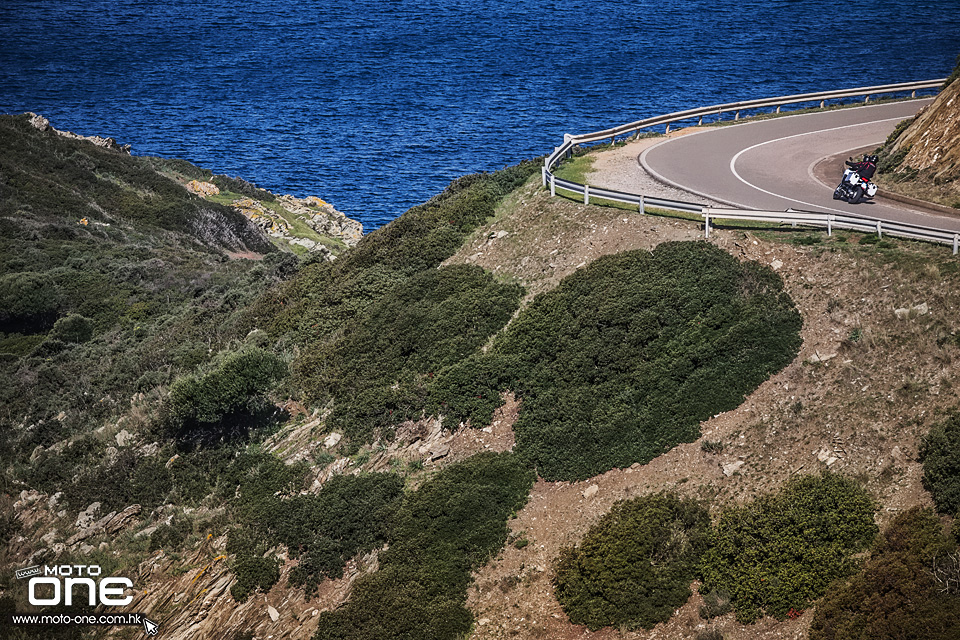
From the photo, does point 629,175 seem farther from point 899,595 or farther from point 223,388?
point 899,595

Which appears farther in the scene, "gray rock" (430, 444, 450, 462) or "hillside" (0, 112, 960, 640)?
"gray rock" (430, 444, 450, 462)

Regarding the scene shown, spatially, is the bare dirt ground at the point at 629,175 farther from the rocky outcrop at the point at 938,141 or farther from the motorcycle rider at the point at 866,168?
the rocky outcrop at the point at 938,141

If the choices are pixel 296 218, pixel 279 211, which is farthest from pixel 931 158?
pixel 279 211

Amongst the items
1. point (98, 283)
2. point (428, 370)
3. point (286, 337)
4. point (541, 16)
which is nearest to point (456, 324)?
point (428, 370)

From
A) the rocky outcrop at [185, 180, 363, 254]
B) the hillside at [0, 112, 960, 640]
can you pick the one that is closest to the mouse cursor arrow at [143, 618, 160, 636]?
the hillside at [0, 112, 960, 640]

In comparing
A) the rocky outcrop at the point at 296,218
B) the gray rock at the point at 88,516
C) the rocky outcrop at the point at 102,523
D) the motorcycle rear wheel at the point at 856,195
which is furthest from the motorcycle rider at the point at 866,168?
the rocky outcrop at the point at 296,218

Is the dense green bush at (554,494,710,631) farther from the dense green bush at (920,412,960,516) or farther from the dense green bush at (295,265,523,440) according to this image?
the dense green bush at (295,265,523,440)

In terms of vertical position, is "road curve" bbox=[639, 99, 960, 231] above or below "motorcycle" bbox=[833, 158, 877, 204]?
below
